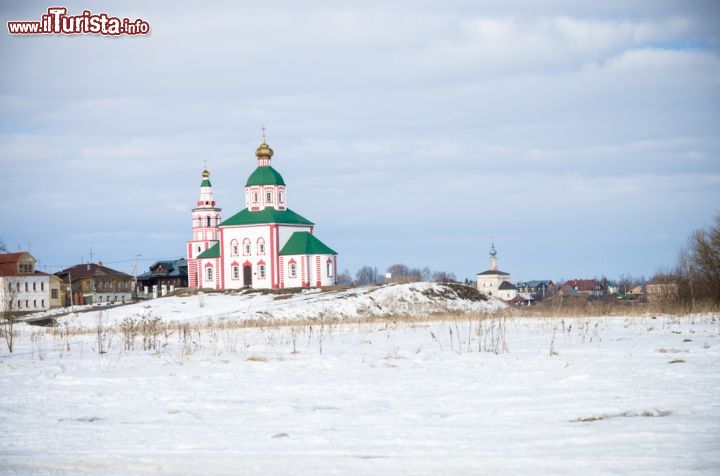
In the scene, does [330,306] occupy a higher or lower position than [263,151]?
lower

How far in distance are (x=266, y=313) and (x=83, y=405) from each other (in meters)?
30.2

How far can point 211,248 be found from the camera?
7325 centimetres

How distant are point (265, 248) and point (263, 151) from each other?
9268 millimetres

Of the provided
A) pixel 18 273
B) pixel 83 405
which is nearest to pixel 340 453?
pixel 83 405

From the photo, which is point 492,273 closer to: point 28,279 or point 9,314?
point 28,279

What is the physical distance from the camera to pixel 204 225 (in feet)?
258

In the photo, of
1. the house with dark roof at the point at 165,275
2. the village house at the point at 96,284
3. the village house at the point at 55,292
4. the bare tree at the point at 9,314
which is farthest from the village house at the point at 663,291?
the house with dark roof at the point at 165,275

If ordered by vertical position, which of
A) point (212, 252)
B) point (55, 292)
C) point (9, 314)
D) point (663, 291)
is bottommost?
point (9, 314)

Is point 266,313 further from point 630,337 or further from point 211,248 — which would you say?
point 211,248

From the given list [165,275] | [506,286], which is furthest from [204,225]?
[506,286]

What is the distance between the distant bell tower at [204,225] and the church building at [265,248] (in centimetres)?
289

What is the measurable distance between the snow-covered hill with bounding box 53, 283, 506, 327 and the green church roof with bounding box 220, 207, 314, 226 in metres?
13.5

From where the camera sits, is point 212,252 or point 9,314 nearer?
point 9,314

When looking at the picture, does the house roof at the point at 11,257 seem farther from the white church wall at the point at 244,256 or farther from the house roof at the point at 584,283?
the house roof at the point at 584,283
